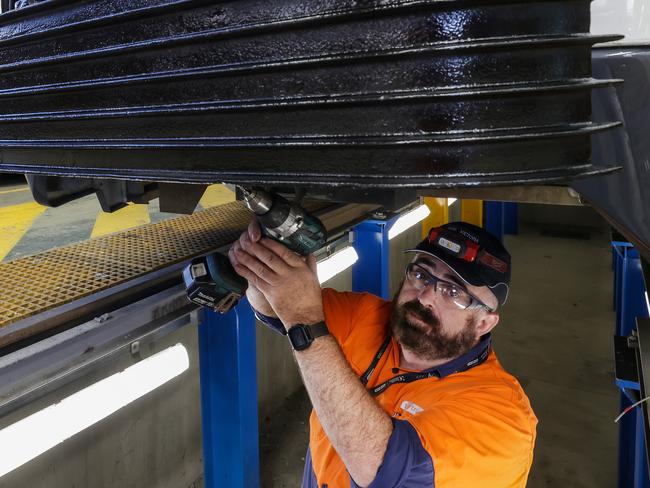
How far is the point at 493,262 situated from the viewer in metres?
1.60

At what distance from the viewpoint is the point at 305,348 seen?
1065 millimetres

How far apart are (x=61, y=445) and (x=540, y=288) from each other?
511 cm

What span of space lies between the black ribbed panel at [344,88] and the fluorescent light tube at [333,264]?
53.6 inches

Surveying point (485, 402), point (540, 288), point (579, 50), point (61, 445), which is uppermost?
point (579, 50)

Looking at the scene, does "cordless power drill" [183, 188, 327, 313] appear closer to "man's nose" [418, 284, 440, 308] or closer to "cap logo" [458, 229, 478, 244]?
"man's nose" [418, 284, 440, 308]

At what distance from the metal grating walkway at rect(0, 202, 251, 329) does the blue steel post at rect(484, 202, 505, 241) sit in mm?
5743

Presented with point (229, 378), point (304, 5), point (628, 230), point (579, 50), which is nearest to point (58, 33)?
point (304, 5)

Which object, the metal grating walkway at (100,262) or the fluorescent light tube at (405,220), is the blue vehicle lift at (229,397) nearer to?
the metal grating walkway at (100,262)

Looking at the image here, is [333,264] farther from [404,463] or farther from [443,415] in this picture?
[404,463]

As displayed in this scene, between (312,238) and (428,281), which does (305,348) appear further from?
(428,281)

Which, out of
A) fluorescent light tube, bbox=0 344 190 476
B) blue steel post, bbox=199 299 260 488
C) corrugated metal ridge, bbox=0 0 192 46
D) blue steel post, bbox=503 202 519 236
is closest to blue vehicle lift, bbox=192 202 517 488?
blue steel post, bbox=199 299 260 488

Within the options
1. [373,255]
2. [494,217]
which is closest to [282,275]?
[373,255]

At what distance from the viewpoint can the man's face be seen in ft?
5.18

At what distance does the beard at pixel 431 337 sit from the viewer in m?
1.58
